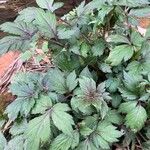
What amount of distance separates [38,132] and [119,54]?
0.48m

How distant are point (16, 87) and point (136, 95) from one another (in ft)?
1.76

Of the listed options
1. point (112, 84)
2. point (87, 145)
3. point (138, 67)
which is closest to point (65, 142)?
point (87, 145)

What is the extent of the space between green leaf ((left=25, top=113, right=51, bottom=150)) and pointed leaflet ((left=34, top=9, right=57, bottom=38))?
37cm

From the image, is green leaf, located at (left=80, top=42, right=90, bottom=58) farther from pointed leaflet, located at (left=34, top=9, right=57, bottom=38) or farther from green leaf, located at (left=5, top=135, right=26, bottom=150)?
green leaf, located at (left=5, top=135, right=26, bottom=150)

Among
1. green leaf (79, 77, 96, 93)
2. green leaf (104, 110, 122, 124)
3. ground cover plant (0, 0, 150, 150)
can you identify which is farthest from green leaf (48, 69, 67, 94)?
green leaf (104, 110, 122, 124)

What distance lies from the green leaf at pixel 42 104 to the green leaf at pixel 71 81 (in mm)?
114

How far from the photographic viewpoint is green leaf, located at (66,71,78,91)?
175 cm

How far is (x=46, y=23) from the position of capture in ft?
5.72

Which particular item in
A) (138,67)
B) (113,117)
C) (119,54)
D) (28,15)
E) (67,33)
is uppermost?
(28,15)

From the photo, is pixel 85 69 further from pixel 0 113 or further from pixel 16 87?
pixel 0 113

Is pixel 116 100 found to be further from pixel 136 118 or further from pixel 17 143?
pixel 17 143

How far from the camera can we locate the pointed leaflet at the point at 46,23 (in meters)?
1.73

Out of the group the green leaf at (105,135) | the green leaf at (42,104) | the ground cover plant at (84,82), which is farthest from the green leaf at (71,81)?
the green leaf at (105,135)

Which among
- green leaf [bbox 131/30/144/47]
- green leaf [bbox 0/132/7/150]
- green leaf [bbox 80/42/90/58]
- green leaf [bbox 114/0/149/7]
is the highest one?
green leaf [bbox 114/0/149/7]
